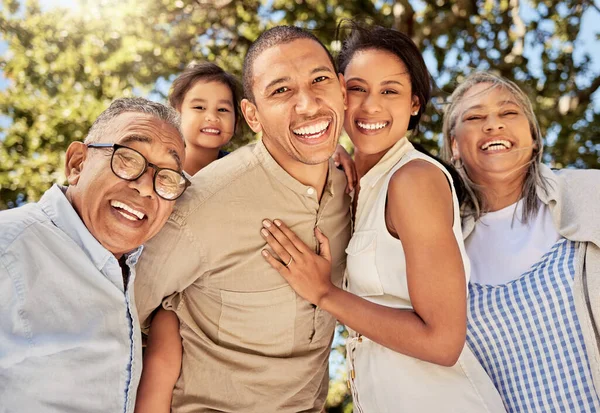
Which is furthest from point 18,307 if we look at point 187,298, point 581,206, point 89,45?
point 89,45

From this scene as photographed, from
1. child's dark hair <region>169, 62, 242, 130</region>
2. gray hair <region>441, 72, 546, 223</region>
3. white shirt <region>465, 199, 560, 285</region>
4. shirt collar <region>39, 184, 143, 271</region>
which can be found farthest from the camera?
child's dark hair <region>169, 62, 242, 130</region>

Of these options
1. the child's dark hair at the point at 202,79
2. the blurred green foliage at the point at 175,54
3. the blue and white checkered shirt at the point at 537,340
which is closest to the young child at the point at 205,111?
the child's dark hair at the point at 202,79

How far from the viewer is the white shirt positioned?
10.6ft

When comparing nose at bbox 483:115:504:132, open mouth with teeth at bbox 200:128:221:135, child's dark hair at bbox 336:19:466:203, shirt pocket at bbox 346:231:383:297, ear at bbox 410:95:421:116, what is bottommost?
shirt pocket at bbox 346:231:383:297

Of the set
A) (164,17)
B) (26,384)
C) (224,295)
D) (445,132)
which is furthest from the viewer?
(164,17)

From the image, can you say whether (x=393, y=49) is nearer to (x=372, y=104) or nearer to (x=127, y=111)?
(x=372, y=104)

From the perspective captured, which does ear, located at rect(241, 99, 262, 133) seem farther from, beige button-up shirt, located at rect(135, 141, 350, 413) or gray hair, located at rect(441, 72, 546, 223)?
gray hair, located at rect(441, 72, 546, 223)

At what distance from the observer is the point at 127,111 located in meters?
2.65

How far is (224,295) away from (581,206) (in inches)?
75.2

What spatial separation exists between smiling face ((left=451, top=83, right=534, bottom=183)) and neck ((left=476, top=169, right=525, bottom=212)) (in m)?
0.04

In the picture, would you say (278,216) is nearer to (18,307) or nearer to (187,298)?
(187,298)

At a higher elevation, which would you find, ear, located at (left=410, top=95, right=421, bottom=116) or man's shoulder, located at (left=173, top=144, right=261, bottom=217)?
ear, located at (left=410, top=95, right=421, bottom=116)

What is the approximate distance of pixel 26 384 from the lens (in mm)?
1919

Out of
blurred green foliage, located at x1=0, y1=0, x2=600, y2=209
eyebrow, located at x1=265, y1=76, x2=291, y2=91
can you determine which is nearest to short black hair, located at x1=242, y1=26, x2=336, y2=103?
eyebrow, located at x1=265, y1=76, x2=291, y2=91
